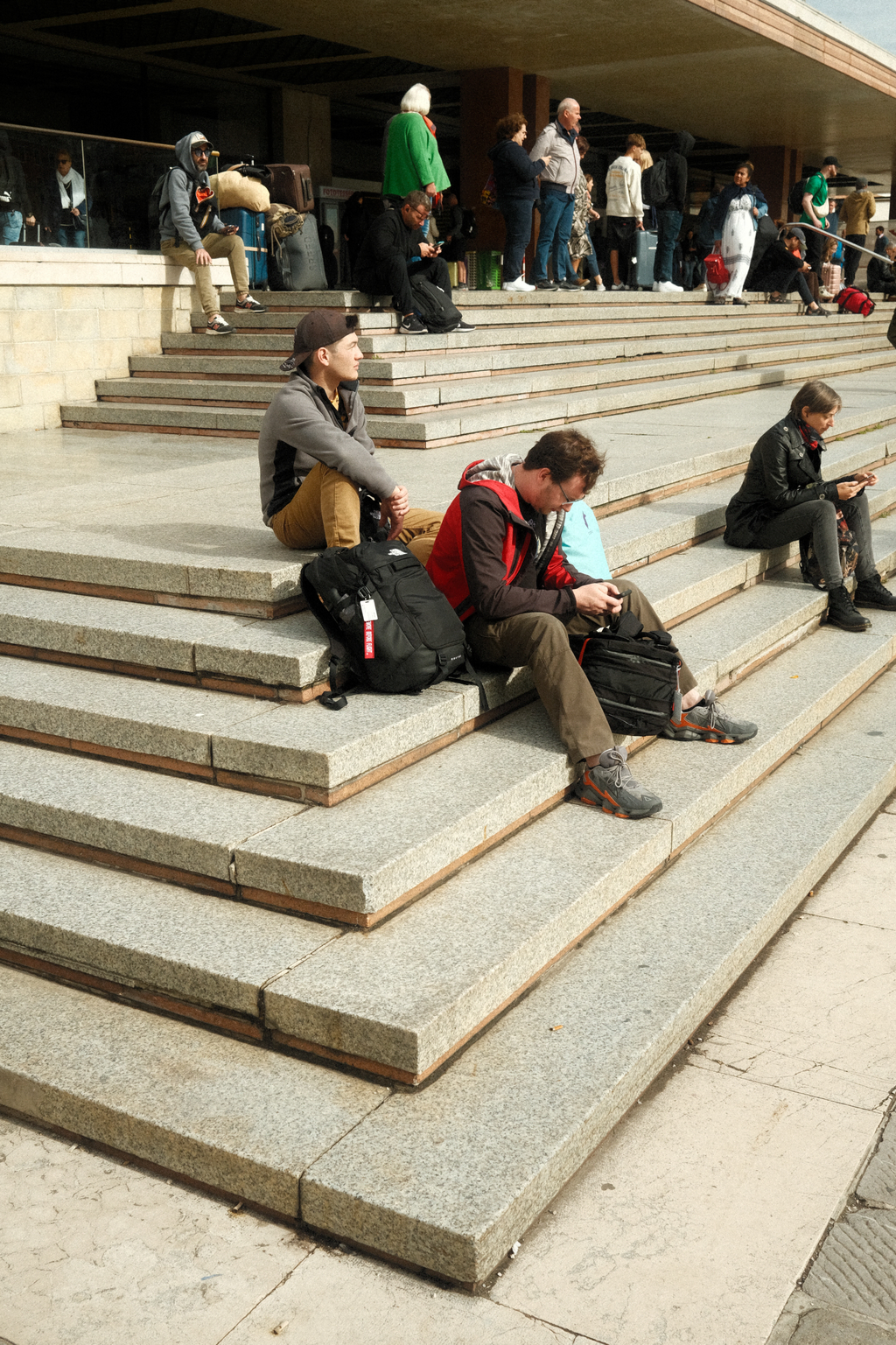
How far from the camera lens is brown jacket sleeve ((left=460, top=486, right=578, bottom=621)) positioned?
4406mm

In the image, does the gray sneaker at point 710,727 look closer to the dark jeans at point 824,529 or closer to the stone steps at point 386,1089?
the stone steps at point 386,1089

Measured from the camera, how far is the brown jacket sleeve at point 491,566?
14.5 ft

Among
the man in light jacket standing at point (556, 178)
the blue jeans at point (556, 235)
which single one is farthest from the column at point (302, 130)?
the man in light jacket standing at point (556, 178)

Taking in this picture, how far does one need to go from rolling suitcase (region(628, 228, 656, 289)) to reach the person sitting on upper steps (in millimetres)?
11940

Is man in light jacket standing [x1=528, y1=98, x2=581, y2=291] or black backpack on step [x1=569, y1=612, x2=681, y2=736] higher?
man in light jacket standing [x1=528, y1=98, x2=581, y2=291]

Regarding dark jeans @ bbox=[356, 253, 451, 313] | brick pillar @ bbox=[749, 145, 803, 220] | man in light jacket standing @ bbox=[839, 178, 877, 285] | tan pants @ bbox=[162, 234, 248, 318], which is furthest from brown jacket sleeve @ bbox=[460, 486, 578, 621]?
brick pillar @ bbox=[749, 145, 803, 220]

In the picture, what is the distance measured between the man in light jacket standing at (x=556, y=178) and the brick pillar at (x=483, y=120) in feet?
15.2

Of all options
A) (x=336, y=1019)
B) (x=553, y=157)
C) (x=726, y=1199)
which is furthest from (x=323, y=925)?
(x=553, y=157)

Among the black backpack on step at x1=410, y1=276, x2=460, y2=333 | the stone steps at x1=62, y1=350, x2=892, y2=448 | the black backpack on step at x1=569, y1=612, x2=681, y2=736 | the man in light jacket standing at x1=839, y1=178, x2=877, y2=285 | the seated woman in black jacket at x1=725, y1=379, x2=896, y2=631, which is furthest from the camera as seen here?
the man in light jacket standing at x1=839, y1=178, x2=877, y2=285

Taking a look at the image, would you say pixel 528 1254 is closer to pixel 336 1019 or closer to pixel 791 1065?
pixel 336 1019

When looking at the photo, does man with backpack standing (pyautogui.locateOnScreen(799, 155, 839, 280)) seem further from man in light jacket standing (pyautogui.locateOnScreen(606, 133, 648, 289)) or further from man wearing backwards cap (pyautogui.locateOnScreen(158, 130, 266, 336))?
man wearing backwards cap (pyautogui.locateOnScreen(158, 130, 266, 336))

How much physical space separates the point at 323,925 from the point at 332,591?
1211 mm

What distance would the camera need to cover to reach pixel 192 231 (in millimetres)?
10164

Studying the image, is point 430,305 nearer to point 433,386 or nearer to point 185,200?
point 433,386
